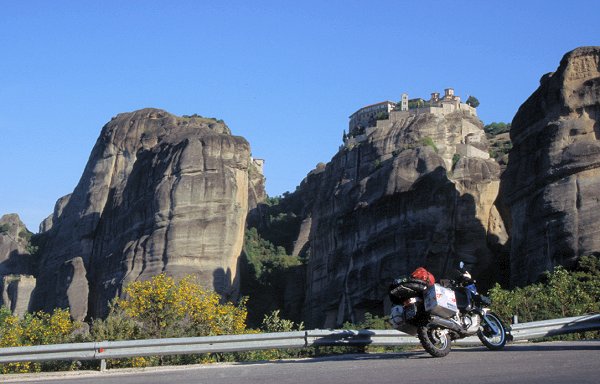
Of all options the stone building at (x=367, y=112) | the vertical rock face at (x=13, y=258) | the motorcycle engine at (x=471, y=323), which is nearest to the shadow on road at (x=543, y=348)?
the motorcycle engine at (x=471, y=323)

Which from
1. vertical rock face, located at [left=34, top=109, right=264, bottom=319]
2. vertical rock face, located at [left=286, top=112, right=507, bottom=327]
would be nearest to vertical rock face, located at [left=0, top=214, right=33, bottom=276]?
vertical rock face, located at [left=34, top=109, right=264, bottom=319]

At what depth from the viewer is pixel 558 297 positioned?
1171 inches

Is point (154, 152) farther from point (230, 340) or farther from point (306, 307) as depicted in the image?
point (230, 340)

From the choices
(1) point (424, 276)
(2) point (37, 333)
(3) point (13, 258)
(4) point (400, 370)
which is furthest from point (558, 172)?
(3) point (13, 258)

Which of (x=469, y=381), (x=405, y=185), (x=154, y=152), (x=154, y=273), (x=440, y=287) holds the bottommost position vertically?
(x=469, y=381)

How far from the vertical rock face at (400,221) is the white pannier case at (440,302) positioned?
4160cm

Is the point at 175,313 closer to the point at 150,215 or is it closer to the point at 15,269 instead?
the point at 150,215

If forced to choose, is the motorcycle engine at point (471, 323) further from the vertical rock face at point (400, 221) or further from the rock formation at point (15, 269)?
the rock formation at point (15, 269)

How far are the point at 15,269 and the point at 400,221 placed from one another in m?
48.4

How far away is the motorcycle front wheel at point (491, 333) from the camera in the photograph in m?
15.3

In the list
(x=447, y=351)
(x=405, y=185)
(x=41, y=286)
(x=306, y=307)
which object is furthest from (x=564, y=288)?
(x=41, y=286)

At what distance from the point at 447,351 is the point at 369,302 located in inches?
1812

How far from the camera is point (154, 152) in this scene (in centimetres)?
7869

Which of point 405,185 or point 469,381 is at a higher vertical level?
point 405,185
